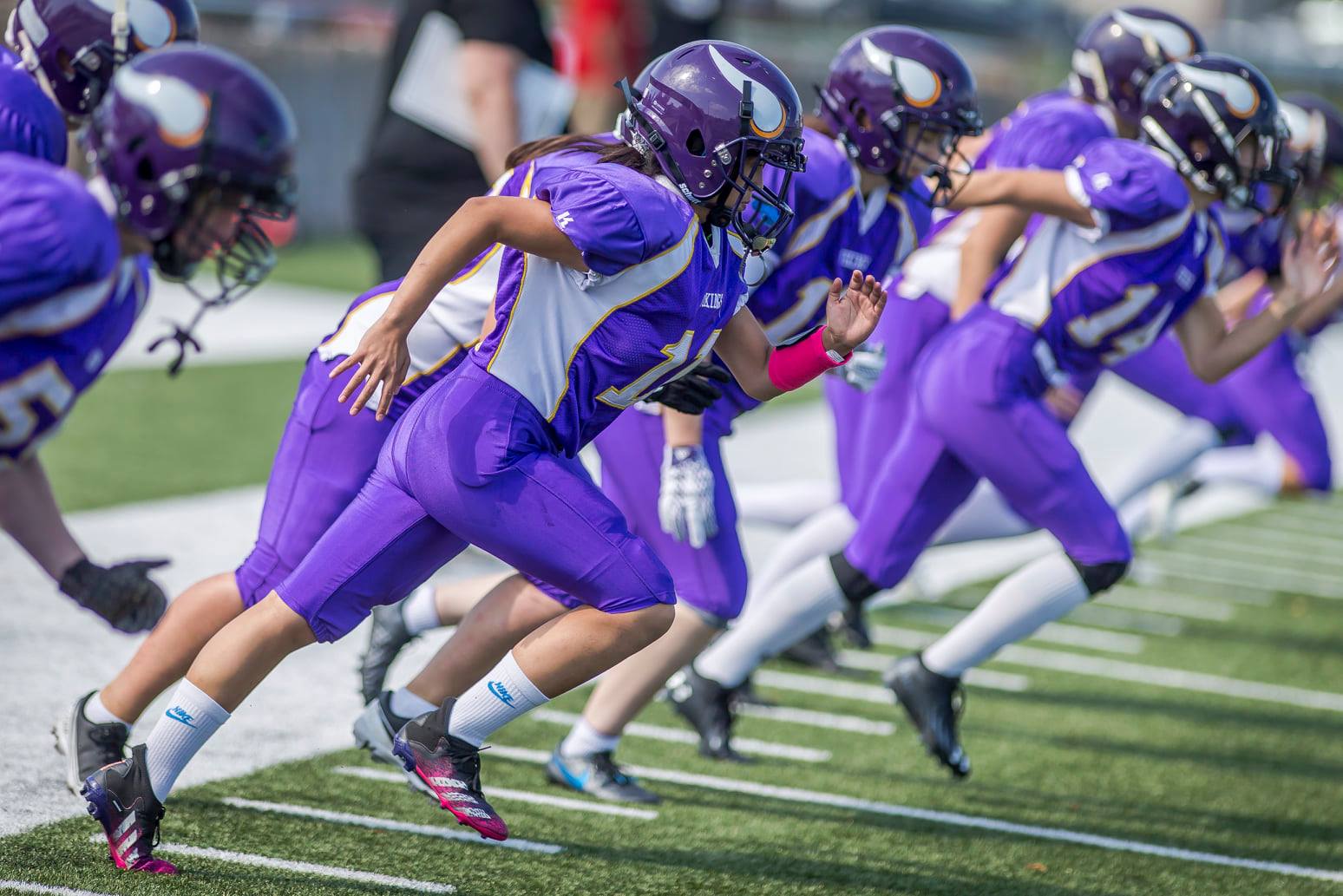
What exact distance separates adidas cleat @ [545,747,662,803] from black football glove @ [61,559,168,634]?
105 centimetres

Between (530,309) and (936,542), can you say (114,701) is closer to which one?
(530,309)

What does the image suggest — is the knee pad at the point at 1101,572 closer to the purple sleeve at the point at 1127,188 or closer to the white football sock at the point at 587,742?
the purple sleeve at the point at 1127,188

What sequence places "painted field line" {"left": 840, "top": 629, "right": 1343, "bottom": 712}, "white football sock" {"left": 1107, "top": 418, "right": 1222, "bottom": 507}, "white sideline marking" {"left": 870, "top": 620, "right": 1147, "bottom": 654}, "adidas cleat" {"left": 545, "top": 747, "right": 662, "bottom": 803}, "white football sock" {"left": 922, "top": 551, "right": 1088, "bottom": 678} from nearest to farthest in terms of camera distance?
"adidas cleat" {"left": 545, "top": 747, "right": 662, "bottom": 803} < "white football sock" {"left": 922, "top": 551, "right": 1088, "bottom": 678} < "painted field line" {"left": 840, "top": 629, "right": 1343, "bottom": 712} < "white sideline marking" {"left": 870, "top": 620, "right": 1147, "bottom": 654} < "white football sock" {"left": 1107, "top": 418, "right": 1222, "bottom": 507}

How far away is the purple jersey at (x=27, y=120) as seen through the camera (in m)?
3.31

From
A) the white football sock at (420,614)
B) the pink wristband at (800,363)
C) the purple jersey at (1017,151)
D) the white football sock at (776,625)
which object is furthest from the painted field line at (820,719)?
the pink wristband at (800,363)

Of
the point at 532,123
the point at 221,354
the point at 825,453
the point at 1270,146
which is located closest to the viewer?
the point at 1270,146

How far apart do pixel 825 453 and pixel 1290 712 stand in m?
4.13

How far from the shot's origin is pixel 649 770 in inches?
179

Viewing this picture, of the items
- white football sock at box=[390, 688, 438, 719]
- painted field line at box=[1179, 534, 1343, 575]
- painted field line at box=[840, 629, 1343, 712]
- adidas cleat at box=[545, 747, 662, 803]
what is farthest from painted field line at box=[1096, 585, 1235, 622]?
white football sock at box=[390, 688, 438, 719]

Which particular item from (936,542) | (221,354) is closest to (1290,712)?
(936,542)

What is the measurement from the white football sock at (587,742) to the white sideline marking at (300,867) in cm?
81

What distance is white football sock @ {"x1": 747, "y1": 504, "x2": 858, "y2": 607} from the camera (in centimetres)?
553

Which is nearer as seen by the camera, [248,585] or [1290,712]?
[248,585]

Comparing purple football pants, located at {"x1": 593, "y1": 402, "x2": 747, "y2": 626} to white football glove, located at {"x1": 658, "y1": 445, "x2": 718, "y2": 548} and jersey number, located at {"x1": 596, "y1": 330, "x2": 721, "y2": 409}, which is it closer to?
white football glove, located at {"x1": 658, "y1": 445, "x2": 718, "y2": 548}
